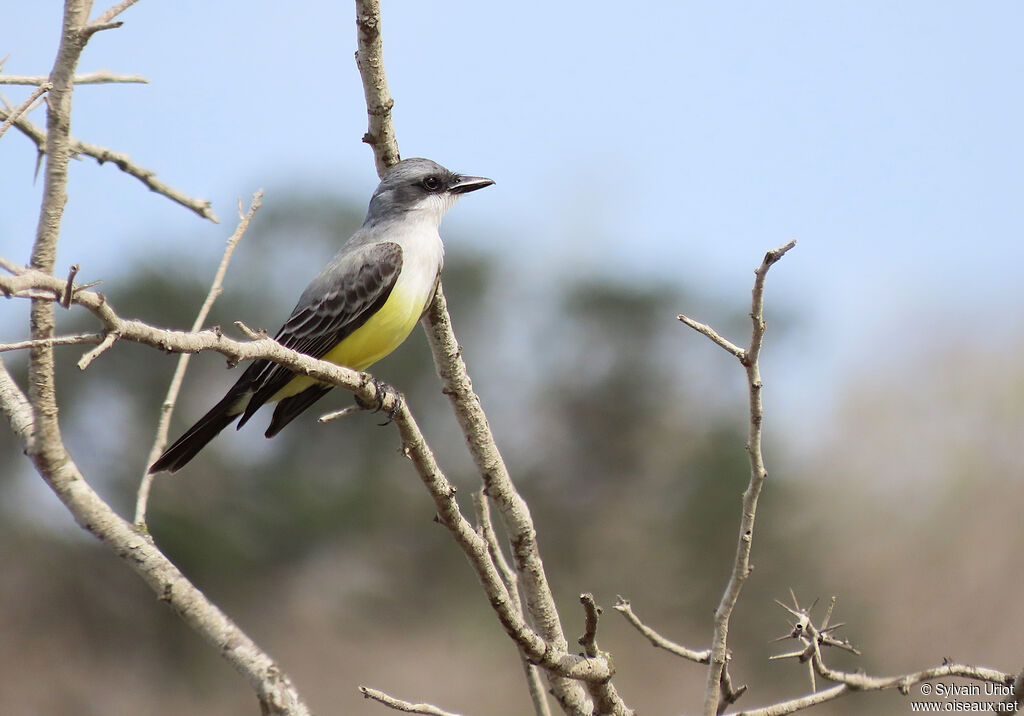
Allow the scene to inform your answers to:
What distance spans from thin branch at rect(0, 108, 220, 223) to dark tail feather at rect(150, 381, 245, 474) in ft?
4.22

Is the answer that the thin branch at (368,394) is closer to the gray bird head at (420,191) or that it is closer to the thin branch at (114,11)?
the thin branch at (114,11)

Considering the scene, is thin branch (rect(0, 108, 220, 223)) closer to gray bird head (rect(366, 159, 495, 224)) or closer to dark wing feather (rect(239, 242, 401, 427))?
dark wing feather (rect(239, 242, 401, 427))

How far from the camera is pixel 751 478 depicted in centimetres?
303

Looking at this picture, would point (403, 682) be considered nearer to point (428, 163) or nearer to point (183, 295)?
point (183, 295)

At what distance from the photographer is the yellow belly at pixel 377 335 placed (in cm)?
571

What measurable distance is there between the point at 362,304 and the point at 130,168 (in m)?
2.10

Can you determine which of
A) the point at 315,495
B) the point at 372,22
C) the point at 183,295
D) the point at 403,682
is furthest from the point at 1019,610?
the point at 372,22

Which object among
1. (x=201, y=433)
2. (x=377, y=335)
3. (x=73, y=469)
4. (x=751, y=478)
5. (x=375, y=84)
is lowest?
(x=73, y=469)

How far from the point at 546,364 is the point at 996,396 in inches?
497

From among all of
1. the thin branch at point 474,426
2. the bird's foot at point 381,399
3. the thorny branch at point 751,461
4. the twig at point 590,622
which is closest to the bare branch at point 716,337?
the thorny branch at point 751,461

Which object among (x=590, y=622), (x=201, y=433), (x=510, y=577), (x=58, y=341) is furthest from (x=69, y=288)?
(x=201, y=433)

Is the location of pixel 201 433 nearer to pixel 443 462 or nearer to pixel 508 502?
pixel 508 502

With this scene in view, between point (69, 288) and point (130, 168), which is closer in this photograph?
point (69, 288)

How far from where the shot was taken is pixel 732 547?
31438 mm
